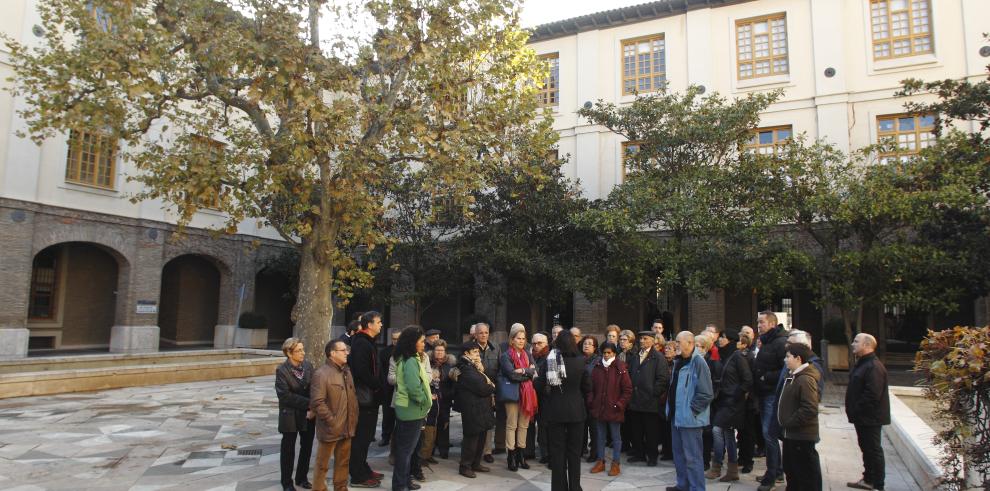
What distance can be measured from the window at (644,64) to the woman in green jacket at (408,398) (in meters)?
18.2

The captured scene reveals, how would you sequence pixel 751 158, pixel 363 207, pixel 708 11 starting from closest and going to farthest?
pixel 363 207, pixel 751 158, pixel 708 11

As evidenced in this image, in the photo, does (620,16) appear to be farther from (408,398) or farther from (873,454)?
(408,398)

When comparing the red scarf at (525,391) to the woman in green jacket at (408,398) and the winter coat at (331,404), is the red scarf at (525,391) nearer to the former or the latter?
the woman in green jacket at (408,398)

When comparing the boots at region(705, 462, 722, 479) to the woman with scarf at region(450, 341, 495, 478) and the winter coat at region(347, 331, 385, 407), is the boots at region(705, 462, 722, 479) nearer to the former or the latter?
the woman with scarf at region(450, 341, 495, 478)

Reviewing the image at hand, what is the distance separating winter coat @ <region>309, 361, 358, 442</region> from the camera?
587cm


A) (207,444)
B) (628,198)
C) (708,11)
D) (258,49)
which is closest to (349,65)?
(258,49)

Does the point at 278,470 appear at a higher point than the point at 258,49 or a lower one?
lower

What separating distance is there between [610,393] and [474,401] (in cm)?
156

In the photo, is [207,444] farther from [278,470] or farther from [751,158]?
[751,158]

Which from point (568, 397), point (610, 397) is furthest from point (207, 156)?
point (610, 397)

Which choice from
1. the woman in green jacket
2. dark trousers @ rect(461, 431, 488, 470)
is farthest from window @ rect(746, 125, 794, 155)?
the woman in green jacket

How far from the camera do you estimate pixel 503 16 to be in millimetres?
10555

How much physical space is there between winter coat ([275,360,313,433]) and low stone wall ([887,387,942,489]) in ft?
18.4

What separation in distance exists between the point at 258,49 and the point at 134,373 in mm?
8856
